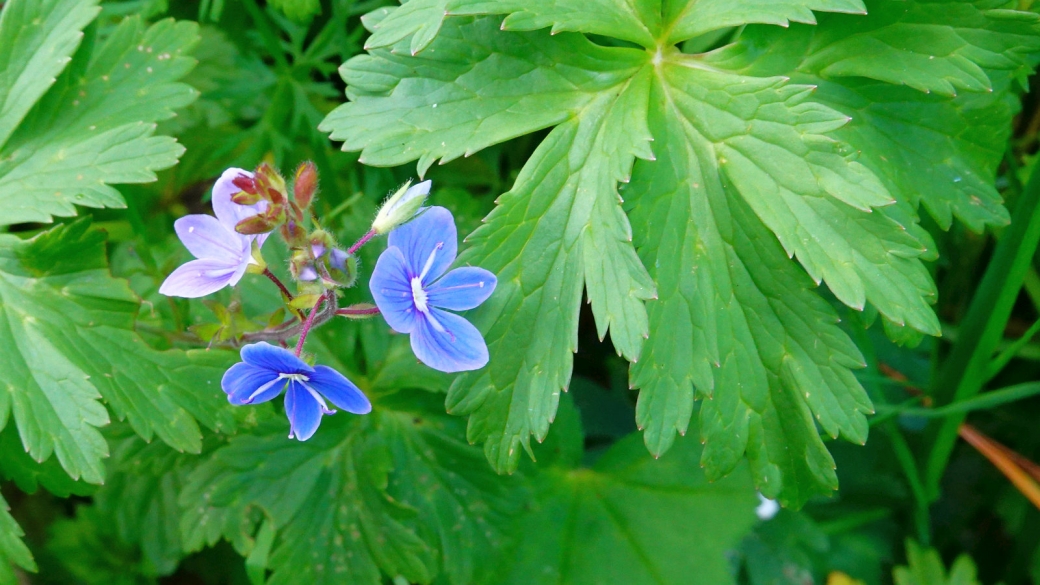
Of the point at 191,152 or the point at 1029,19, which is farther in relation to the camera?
the point at 191,152

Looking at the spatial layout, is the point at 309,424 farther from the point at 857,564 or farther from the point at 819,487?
the point at 857,564

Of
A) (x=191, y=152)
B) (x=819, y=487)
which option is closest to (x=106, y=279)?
(x=191, y=152)

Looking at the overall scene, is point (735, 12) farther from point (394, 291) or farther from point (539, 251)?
point (394, 291)

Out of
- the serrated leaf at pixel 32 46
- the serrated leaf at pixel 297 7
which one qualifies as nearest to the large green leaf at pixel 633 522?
the serrated leaf at pixel 297 7

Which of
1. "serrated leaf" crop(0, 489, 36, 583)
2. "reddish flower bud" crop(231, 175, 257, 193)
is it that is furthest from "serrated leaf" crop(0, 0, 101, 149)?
"serrated leaf" crop(0, 489, 36, 583)

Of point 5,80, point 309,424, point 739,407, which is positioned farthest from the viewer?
point 5,80

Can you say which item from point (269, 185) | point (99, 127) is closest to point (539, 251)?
point (269, 185)
